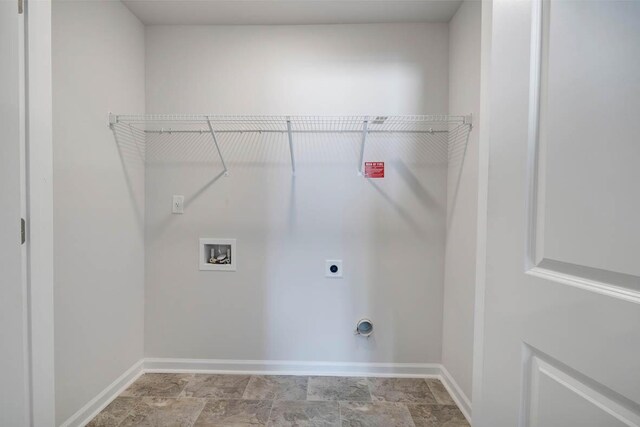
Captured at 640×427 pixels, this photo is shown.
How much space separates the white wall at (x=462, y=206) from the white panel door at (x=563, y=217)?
839mm

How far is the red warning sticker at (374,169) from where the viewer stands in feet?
5.91

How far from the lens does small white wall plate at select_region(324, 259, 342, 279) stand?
1.83 meters

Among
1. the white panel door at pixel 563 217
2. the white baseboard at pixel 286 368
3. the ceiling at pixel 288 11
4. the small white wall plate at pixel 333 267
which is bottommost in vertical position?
the white baseboard at pixel 286 368

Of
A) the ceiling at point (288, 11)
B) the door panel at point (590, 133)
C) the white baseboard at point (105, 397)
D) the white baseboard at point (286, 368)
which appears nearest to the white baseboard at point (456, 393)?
the white baseboard at point (286, 368)

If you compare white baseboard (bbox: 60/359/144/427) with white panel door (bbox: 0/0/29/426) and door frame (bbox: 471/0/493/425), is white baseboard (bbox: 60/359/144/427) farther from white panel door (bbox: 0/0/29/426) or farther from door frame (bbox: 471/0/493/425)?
door frame (bbox: 471/0/493/425)

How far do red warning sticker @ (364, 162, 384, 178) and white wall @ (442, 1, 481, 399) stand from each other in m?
0.46

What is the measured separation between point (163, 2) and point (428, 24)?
174cm

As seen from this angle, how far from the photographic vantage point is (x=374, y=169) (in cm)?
181

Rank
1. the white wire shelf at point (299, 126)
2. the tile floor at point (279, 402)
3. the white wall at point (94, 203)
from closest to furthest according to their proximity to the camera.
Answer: the white wall at point (94, 203), the tile floor at point (279, 402), the white wire shelf at point (299, 126)

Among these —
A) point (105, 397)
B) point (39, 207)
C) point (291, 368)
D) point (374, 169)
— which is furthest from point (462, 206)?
point (105, 397)

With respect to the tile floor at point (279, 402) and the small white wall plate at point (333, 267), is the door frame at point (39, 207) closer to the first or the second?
the tile floor at point (279, 402)

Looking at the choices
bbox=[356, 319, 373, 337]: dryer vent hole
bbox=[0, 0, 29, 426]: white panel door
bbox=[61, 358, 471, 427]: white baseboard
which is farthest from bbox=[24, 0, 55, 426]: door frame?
bbox=[356, 319, 373, 337]: dryer vent hole

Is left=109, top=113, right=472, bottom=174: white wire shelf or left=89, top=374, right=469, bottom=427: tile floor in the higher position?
left=109, top=113, right=472, bottom=174: white wire shelf

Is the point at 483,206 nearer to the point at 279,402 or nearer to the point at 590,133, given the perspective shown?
the point at 590,133
